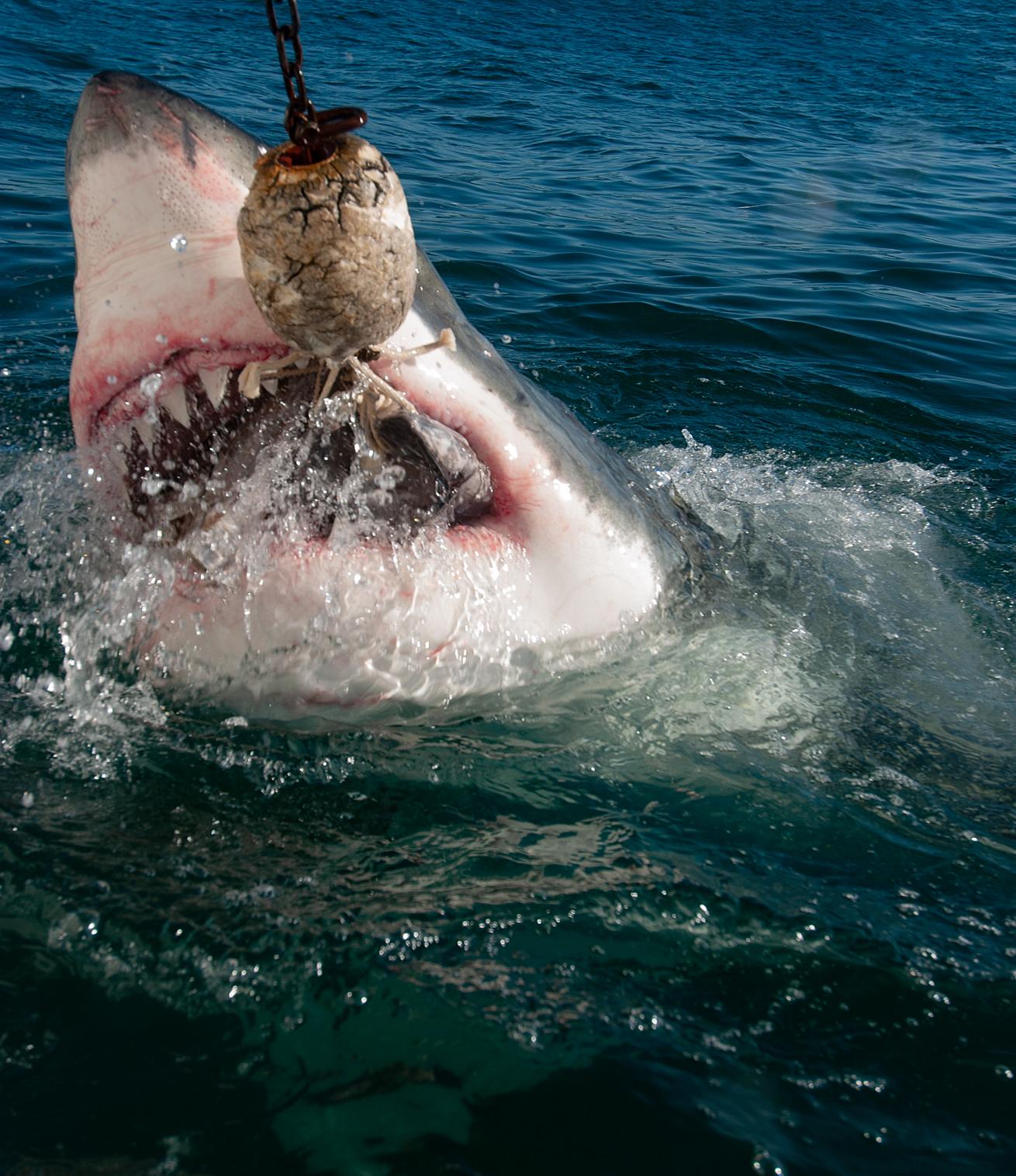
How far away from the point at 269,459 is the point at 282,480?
0.14 ft

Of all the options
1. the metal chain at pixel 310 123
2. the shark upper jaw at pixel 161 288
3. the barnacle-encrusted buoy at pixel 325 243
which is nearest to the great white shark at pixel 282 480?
the shark upper jaw at pixel 161 288

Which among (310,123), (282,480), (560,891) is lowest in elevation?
(560,891)

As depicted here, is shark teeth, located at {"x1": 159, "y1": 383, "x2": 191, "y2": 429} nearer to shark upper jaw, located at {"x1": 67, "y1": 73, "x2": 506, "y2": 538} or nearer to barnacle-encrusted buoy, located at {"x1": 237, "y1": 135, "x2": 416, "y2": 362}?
shark upper jaw, located at {"x1": 67, "y1": 73, "x2": 506, "y2": 538}

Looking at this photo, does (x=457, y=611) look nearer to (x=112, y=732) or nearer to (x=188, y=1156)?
(x=112, y=732)

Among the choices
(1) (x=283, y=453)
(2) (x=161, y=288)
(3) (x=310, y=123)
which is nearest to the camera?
(3) (x=310, y=123)

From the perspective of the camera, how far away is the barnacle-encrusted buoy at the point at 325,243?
4.74ft

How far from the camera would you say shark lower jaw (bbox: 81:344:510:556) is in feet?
5.57

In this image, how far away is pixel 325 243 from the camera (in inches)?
57.2

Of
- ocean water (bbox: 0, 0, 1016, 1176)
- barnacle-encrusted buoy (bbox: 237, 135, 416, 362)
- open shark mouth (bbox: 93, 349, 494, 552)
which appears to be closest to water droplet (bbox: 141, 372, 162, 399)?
open shark mouth (bbox: 93, 349, 494, 552)

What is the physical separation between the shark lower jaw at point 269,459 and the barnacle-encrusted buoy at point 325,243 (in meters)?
0.15

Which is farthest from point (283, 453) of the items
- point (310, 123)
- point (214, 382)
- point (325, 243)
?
point (310, 123)

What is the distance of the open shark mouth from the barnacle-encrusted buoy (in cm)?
16

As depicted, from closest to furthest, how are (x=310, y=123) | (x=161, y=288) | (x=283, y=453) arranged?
(x=310, y=123), (x=161, y=288), (x=283, y=453)

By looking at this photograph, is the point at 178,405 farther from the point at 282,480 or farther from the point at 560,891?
the point at 560,891
